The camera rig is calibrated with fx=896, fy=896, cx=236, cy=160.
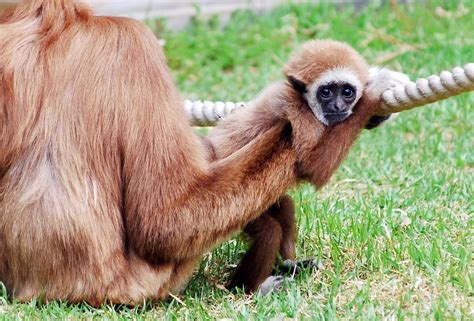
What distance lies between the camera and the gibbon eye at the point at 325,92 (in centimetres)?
A: 572

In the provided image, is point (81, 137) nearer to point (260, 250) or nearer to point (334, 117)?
point (260, 250)

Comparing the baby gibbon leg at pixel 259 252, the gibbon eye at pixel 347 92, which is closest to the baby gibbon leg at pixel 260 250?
the baby gibbon leg at pixel 259 252

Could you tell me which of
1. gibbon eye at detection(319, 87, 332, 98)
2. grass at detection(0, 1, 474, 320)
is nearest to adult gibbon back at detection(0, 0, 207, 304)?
grass at detection(0, 1, 474, 320)

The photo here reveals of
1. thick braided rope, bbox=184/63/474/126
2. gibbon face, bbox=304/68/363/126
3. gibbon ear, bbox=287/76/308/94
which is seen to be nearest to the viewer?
thick braided rope, bbox=184/63/474/126

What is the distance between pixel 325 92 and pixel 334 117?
296 mm

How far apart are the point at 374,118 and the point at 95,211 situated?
187 centimetres

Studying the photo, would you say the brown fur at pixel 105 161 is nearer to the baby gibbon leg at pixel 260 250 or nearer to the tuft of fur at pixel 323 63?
the baby gibbon leg at pixel 260 250

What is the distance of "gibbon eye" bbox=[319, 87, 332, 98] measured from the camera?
5.72 m

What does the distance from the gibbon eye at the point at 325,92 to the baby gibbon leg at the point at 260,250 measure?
85 centimetres

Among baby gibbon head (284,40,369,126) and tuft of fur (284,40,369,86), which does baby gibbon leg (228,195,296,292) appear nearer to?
baby gibbon head (284,40,369,126)

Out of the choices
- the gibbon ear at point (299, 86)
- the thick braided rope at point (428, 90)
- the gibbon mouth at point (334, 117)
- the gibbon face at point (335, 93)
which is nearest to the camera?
the thick braided rope at point (428, 90)

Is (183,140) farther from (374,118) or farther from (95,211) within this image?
(374,118)

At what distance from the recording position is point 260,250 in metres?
5.76

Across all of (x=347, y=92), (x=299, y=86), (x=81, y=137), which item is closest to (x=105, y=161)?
(x=81, y=137)
